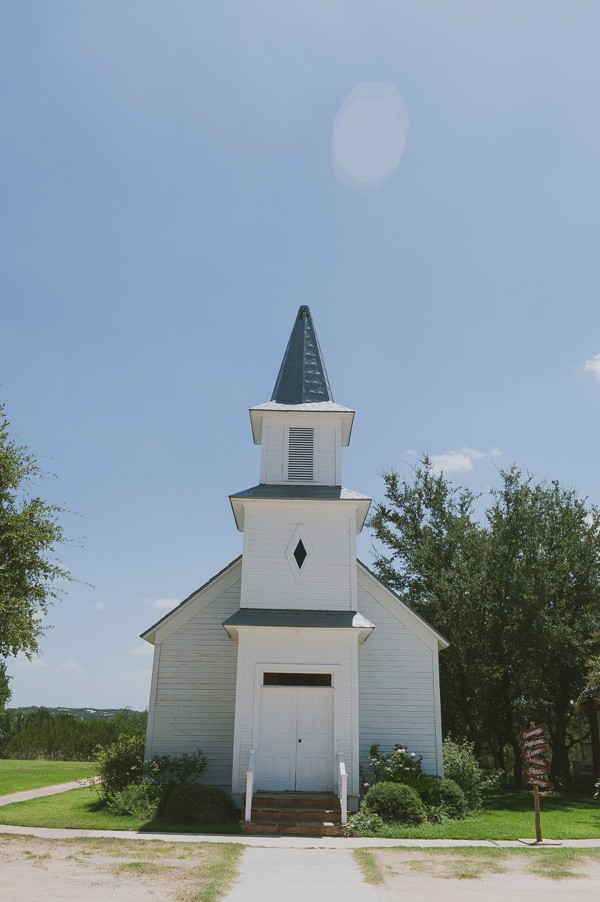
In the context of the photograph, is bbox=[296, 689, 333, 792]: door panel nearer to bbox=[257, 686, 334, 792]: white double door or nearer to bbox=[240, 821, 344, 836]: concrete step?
bbox=[257, 686, 334, 792]: white double door

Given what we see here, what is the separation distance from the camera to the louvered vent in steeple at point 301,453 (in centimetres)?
2012

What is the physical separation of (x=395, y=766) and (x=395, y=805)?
2.49 m

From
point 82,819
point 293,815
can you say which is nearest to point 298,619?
point 293,815

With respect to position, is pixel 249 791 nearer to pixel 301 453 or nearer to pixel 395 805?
pixel 395 805

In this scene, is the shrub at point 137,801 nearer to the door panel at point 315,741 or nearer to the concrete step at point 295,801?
the concrete step at point 295,801

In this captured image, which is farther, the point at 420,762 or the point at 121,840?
the point at 420,762

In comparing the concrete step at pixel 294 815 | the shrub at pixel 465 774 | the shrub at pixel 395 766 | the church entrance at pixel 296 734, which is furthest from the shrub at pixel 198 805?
the shrub at pixel 465 774

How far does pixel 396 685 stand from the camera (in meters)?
20.0

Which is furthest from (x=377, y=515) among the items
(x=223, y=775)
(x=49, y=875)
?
(x=49, y=875)

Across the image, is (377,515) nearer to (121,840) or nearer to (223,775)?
(223,775)

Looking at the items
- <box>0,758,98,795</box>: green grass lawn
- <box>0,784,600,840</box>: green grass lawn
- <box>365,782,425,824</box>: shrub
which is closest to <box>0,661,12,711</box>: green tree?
<box>0,758,98,795</box>: green grass lawn

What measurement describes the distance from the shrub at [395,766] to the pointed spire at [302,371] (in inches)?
398

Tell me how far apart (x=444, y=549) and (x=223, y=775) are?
14.3m

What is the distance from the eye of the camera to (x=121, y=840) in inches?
499
